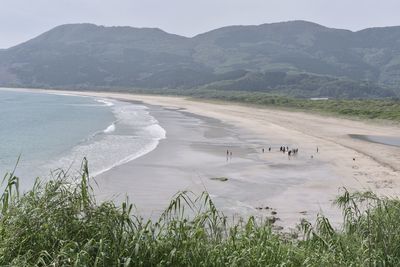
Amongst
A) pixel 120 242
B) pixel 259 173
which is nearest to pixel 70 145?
pixel 259 173

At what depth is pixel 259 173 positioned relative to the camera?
92.4 ft

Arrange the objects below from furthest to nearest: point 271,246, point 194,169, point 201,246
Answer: point 194,169 → point 271,246 → point 201,246

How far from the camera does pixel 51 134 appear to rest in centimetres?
4803

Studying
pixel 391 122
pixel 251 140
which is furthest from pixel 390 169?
pixel 391 122

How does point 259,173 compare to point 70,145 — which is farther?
point 70,145

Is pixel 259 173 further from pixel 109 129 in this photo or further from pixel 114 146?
pixel 109 129

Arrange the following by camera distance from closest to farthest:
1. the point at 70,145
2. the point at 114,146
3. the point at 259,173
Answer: the point at 259,173, the point at 114,146, the point at 70,145

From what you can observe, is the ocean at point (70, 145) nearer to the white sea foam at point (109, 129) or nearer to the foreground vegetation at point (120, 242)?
the white sea foam at point (109, 129)

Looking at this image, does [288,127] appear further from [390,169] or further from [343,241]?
[343,241]

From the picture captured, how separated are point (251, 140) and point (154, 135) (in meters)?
10.6

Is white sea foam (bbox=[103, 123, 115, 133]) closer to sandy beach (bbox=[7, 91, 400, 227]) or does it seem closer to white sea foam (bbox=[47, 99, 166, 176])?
white sea foam (bbox=[47, 99, 166, 176])

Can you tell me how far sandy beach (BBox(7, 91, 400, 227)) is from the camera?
2025 cm

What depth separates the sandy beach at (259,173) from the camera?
20.3 m

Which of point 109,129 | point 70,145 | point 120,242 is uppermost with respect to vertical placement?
point 120,242
